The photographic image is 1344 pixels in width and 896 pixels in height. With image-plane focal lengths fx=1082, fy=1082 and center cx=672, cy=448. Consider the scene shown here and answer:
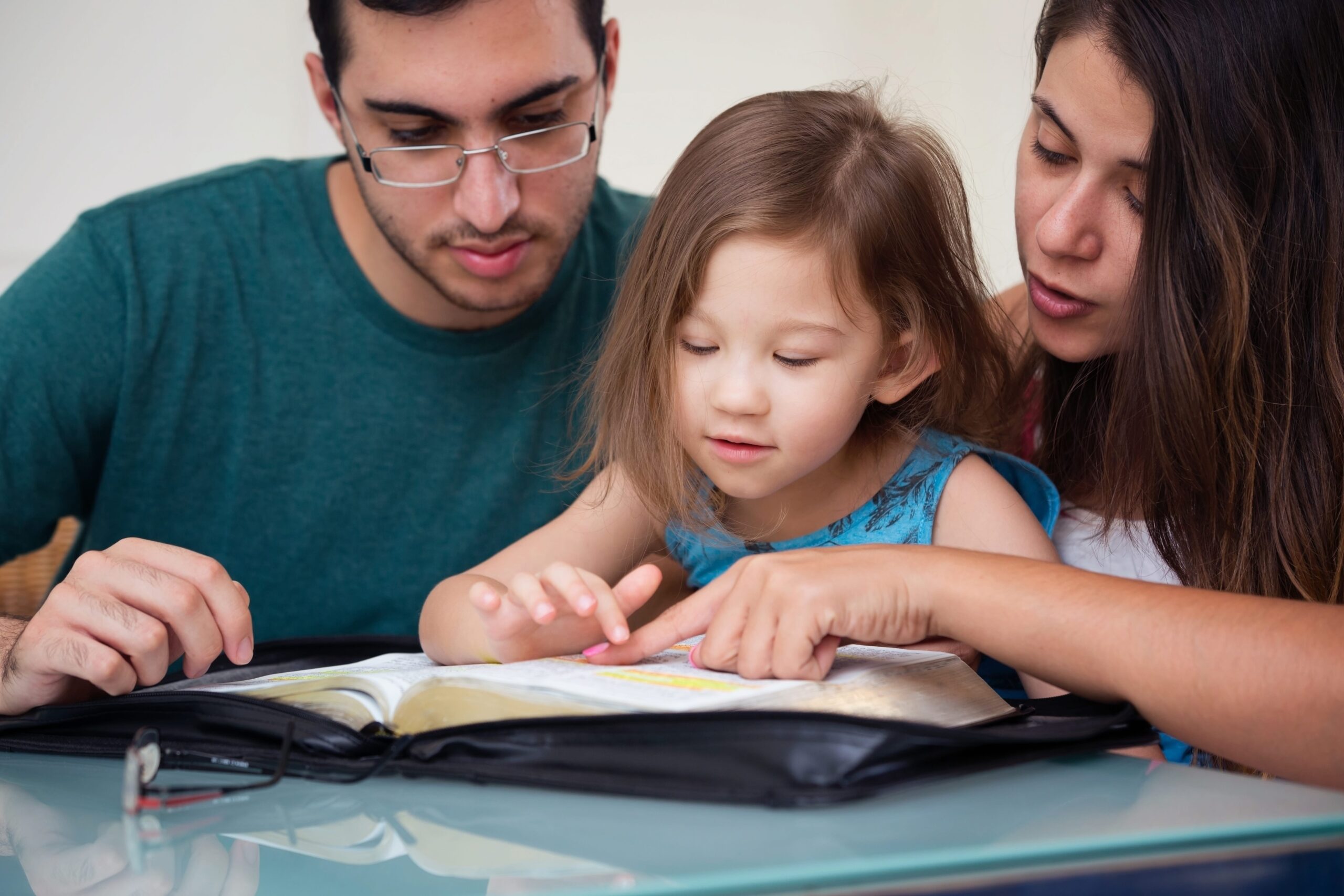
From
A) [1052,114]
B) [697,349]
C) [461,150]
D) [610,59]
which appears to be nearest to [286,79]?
[610,59]

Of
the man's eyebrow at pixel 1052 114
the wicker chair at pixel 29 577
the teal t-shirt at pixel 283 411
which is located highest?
the man's eyebrow at pixel 1052 114

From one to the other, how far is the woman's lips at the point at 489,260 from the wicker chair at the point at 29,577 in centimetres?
95

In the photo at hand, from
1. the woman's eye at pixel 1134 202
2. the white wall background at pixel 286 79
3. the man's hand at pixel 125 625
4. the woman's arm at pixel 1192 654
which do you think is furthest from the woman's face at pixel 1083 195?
the white wall background at pixel 286 79

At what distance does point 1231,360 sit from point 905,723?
673mm

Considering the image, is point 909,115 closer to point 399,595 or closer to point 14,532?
point 399,595

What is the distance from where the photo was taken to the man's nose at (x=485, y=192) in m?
1.38

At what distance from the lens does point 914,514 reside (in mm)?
1146

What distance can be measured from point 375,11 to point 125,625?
0.85 m

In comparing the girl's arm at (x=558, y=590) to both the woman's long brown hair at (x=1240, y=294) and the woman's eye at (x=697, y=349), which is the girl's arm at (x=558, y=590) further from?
the woman's long brown hair at (x=1240, y=294)

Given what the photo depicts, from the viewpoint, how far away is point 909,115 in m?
1.23

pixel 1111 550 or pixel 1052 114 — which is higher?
pixel 1052 114

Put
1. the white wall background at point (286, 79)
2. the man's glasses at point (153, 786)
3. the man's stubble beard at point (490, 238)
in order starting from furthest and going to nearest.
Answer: the white wall background at point (286, 79)
the man's stubble beard at point (490, 238)
the man's glasses at point (153, 786)

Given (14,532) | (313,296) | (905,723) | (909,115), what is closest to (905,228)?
(909,115)

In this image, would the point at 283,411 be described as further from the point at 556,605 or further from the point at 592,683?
the point at 592,683
